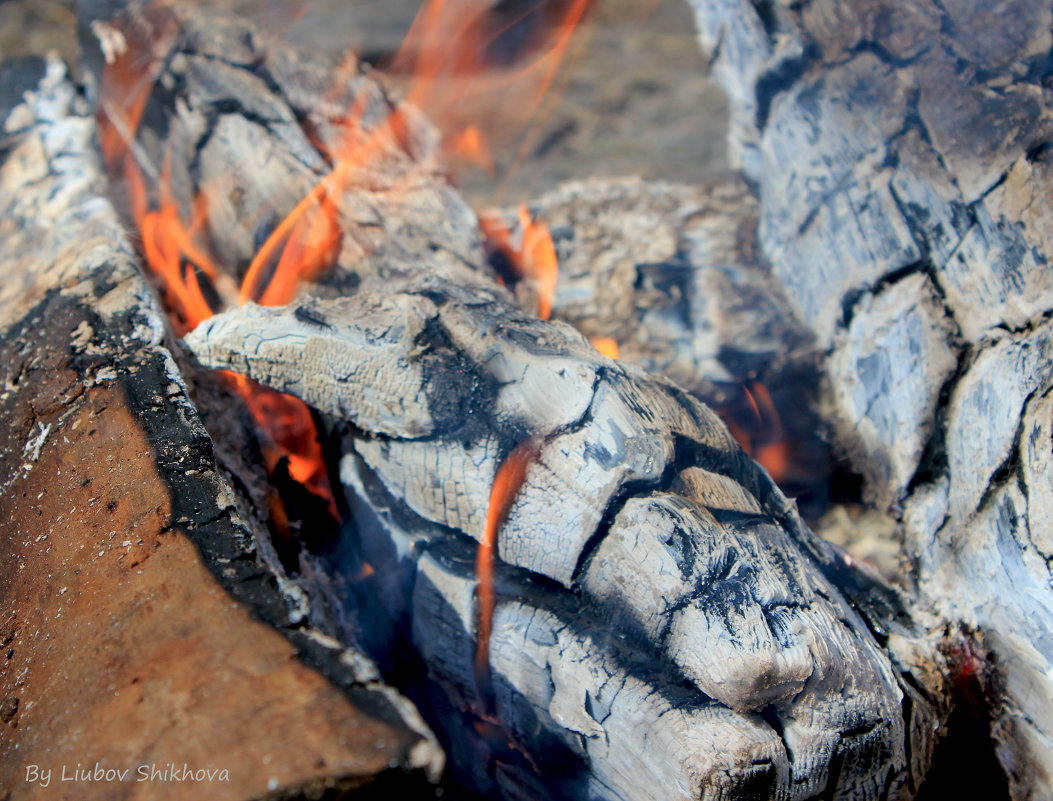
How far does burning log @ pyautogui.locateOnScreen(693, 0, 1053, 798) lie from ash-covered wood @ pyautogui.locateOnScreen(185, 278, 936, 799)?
0.22 m

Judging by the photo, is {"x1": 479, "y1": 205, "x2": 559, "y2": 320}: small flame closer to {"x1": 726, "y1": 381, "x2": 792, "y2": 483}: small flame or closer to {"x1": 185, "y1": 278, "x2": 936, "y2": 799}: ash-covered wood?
{"x1": 726, "y1": 381, "x2": 792, "y2": 483}: small flame

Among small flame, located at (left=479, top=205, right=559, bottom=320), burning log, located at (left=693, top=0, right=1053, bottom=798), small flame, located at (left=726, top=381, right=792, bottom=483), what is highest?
burning log, located at (left=693, top=0, right=1053, bottom=798)

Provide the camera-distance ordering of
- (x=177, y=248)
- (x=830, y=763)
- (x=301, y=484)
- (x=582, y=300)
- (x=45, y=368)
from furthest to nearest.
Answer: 1. (x=582, y=300)
2. (x=177, y=248)
3. (x=301, y=484)
4. (x=45, y=368)
5. (x=830, y=763)

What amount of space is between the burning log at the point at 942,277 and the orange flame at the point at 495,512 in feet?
3.26

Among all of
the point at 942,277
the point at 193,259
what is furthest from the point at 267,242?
the point at 942,277

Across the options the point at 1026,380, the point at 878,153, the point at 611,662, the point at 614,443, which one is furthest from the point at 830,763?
the point at 878,153

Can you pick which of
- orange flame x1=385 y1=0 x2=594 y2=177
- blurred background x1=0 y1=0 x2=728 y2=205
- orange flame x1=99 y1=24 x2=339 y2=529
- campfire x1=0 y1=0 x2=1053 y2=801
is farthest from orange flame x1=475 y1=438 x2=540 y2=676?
orange flame x1=385 y1=0 x2=594 y2=177

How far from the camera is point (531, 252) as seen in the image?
2539 millimetres

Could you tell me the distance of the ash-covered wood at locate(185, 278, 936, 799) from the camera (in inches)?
43.1

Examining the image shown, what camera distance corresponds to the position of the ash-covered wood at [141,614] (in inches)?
32.9

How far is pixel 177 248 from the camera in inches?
81.3

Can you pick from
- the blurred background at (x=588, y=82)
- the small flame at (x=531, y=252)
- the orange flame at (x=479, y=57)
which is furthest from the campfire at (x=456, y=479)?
the orange flame at (x=479, y=57)

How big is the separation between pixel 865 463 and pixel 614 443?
3.26ft

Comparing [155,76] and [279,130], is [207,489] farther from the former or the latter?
[155,76]
